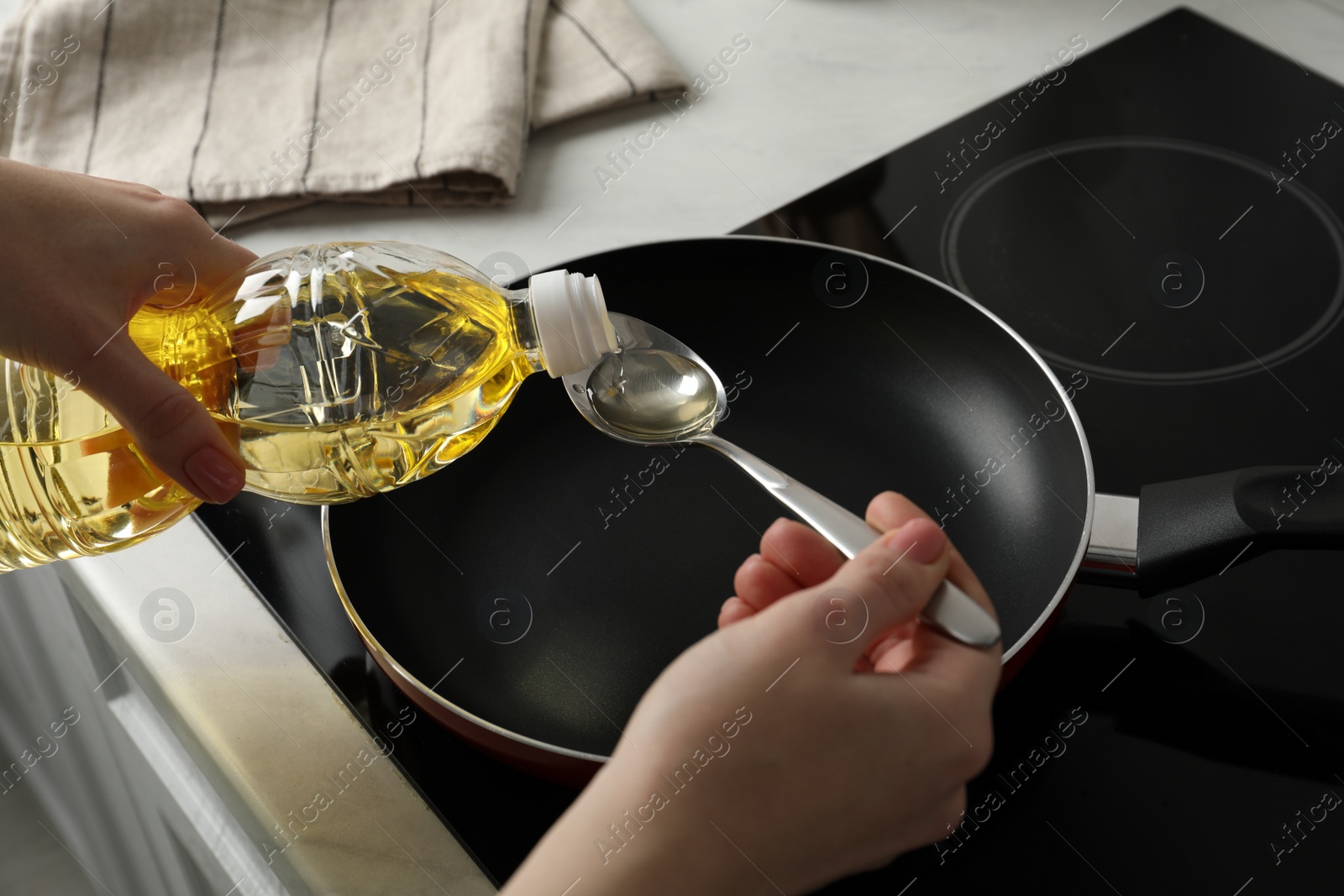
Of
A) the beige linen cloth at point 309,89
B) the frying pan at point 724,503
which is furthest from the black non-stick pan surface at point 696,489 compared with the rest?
the beige linen cloth at point 309,89

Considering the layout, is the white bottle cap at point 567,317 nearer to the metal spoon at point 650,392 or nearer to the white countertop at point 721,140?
the metal spoon at point 650,392

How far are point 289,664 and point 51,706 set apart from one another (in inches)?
5.7

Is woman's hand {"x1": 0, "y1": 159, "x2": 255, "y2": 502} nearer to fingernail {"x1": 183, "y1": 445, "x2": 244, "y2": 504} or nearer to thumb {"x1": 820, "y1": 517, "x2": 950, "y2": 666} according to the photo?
fingernail {"x1": 183, "y1": 445, "x2": 244, "y2": 504}

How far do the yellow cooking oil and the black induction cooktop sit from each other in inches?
3.7

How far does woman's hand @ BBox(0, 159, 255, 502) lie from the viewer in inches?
16.2

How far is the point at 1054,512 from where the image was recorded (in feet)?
1.77

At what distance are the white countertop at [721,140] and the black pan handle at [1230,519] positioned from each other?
386 mm

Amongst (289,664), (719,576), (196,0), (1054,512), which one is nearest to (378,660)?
(289,664)

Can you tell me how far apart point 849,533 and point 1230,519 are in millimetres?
182

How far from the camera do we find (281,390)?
18.4 inches

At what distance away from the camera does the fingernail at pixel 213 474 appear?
423mm

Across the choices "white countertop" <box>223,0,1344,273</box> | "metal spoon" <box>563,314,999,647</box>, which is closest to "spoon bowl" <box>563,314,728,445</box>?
"metal spoon" <box>563,314,999,647</box>

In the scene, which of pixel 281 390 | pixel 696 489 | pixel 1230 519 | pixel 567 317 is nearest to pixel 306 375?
pixel 281 390

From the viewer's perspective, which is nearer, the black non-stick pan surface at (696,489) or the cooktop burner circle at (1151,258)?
A: the black non-stick pan surface at (696,489)
